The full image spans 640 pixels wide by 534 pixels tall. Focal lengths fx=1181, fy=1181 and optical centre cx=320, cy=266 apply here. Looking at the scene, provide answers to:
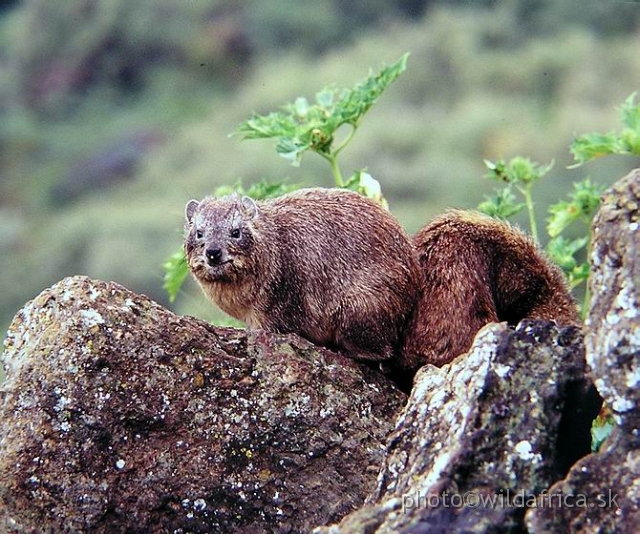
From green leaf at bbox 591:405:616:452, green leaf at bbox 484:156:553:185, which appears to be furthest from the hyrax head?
green leaf at bbox 591:405:616:452

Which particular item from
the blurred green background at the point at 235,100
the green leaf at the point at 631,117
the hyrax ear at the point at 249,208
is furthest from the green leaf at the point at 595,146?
the blurred green background at the point at 235,100

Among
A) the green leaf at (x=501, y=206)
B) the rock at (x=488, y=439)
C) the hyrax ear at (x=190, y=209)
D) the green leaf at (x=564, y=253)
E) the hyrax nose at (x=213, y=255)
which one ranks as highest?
the green leaf at (x=501, y=206)

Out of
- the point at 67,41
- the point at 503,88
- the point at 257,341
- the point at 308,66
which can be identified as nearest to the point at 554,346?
the point at 257,341

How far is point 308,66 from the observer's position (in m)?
40.2

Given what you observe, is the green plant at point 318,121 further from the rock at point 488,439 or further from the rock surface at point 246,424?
the rock at point 488,439

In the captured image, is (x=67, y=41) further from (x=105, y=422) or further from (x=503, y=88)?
(x=105, y=422)

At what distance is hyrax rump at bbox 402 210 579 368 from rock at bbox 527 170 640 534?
200 centimetres

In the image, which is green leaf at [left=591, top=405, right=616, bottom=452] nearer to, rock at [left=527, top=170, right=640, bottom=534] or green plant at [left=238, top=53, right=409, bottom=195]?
rock at [left=527, top=170, right=640, bottom=534]

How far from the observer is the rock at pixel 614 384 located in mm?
4625

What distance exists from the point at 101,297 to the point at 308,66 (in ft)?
114

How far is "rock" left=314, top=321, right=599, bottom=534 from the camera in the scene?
4.83m

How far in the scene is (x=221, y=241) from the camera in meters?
6.97

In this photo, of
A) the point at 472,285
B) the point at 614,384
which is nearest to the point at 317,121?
the point at 472,285

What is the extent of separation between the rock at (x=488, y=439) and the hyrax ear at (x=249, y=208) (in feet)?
6.98
